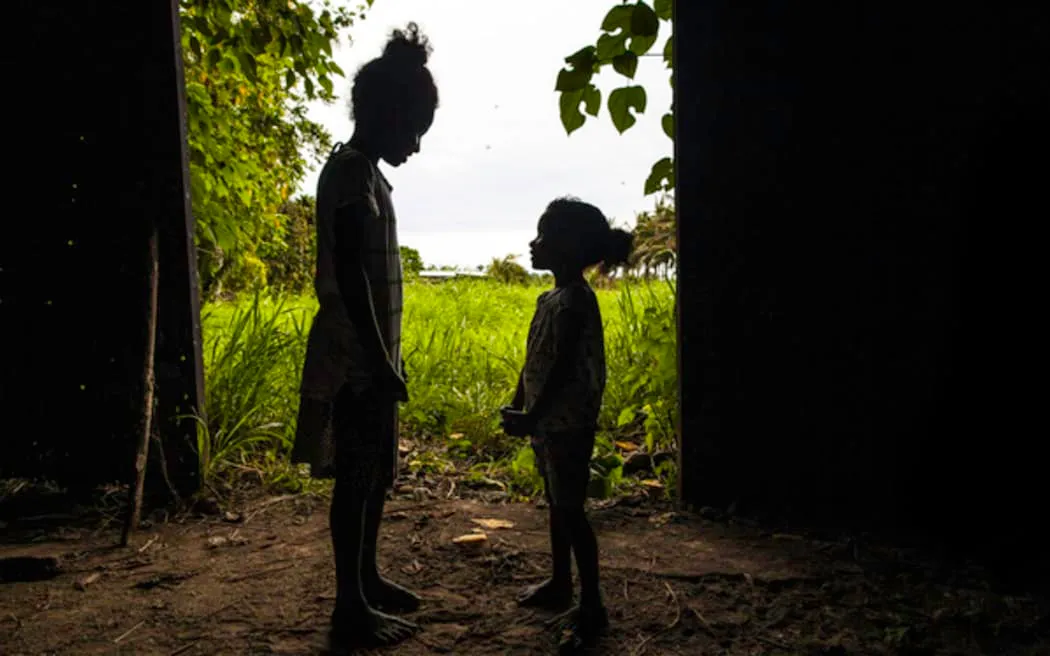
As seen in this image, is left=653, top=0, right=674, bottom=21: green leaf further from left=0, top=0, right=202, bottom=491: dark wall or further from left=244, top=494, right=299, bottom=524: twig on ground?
left=244, top=494, right=299, bottom=524: twig on ground

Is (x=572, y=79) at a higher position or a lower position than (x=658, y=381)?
higher

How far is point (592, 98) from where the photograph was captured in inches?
112

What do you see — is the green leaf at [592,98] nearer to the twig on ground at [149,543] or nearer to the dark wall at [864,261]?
the dark wall at [864,261]

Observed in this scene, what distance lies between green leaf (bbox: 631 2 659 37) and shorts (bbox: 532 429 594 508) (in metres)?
1.49

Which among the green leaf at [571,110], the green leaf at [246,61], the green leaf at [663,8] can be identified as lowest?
the green leaf at [571,110]

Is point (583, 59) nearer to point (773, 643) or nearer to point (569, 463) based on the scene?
point (569, 463)

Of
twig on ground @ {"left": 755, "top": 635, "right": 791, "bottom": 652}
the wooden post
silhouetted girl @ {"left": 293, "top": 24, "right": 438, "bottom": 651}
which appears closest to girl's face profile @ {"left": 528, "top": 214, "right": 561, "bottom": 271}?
silhouetted girl @ {"left": 293, "top": 24, "right": 438, "bottom": 651}

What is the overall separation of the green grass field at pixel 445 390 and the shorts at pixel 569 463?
1307mm

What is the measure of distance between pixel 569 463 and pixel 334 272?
788mm

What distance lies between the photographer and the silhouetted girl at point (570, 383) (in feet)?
6.49

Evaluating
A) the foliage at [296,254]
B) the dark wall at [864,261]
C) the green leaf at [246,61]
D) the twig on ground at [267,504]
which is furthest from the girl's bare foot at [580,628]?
the foliage at [296,254]

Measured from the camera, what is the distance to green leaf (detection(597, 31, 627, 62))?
279 centimetres

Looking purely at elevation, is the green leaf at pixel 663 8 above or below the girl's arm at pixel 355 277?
above

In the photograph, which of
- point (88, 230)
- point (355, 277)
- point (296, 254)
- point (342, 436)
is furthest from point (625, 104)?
point (296, 254)
